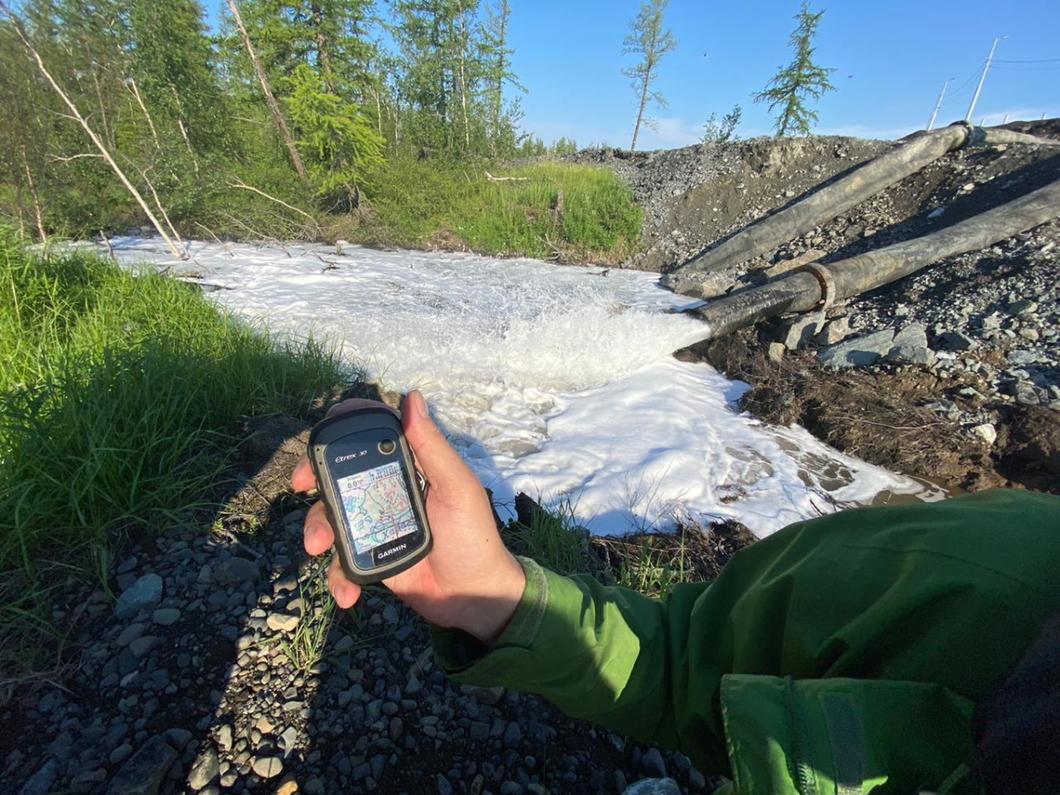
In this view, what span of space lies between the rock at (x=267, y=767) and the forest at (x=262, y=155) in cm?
852

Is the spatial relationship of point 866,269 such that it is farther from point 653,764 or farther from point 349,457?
point 349,457

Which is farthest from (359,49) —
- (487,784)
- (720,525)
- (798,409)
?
(487,784)

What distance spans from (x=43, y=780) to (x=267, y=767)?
585 millimetres

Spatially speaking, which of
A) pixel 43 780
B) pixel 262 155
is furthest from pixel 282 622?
pixel 262 155

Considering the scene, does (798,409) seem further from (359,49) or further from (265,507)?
(359,49)

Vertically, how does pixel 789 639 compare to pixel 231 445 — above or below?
above

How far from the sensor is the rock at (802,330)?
6074mm

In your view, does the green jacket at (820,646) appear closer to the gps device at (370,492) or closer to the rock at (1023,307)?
the gps device at (370,492)

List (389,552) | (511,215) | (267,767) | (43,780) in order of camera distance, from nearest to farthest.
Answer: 1. (389,552)
2. (43,780)
3. (267,767)
4. (511,215)

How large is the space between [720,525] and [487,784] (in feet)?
7.39

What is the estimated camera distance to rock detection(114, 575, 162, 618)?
186cm

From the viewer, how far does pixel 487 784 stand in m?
1.54

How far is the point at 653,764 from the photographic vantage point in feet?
5.46

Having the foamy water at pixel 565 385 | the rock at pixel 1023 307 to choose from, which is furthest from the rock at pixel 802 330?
the rock at pixel 1023 307
